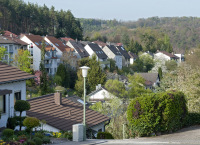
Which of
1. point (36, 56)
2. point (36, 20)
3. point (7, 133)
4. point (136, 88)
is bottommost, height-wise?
point (136, 88)

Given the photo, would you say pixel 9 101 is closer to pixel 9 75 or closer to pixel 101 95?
pixel 9 75

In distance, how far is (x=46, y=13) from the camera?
10306 cm

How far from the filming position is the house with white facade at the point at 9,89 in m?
18.7

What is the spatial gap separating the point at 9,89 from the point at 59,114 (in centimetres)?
609

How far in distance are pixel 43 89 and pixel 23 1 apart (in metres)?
57.3

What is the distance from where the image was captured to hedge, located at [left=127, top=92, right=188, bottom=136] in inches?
742

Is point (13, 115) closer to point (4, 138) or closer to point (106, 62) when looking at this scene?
point (4, 138)

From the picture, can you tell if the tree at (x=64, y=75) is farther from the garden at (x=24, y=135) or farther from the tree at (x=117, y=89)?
the garden at (x=24, y=135)

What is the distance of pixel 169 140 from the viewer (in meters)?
16.8

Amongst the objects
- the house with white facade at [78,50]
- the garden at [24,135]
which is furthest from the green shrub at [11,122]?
the house with white facade at [78,50]

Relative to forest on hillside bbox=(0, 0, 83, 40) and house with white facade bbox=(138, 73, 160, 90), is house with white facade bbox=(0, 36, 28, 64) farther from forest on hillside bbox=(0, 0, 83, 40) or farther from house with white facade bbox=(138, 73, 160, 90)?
house with white facade bbox=(138, 73, 160, 90)

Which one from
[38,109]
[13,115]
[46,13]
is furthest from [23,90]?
[46,13]

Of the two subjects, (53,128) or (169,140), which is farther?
(53,128)

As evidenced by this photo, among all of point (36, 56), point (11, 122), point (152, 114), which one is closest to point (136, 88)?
point (36, 56)
